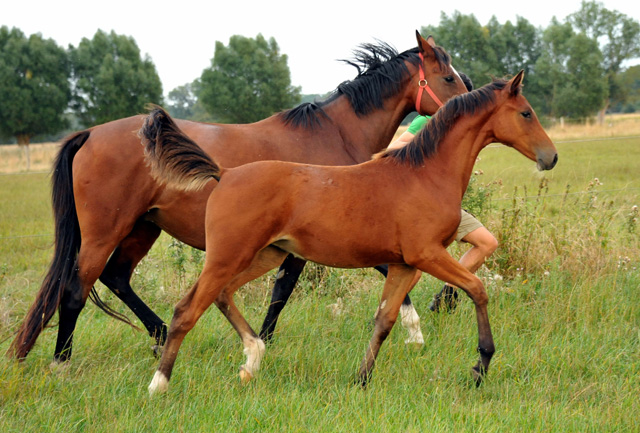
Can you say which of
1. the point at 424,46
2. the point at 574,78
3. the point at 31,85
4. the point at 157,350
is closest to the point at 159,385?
the point at 157,350

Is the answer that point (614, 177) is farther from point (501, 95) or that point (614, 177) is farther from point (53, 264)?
point (53, 264)

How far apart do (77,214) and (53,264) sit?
390 millimetres

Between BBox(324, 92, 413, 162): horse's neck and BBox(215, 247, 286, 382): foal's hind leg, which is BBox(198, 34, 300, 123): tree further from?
BBox(215, 247, 286, 382): foal's hind leg

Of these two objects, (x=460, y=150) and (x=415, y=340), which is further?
(x=415, y=340)

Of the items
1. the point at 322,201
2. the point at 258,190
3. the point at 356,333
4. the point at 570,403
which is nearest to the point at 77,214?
the point at 258,190

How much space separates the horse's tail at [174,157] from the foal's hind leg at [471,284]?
1334 millimetres

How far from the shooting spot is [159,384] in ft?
10.9

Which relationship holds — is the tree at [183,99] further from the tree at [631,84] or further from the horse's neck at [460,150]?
the horse's neck at [460,150]

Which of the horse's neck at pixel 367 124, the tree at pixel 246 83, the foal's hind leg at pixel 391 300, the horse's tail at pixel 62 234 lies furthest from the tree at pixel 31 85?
the foal's hind leg at pixel 391 300

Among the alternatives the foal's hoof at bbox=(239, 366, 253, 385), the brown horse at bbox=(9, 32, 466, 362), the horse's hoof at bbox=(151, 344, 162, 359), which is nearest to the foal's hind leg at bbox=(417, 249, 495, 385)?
the foal's hoof at bbox=(239, 366, 253, 385)

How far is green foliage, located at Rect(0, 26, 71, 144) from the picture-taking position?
104 ft

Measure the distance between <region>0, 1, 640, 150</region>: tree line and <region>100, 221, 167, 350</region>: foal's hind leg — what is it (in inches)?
1136

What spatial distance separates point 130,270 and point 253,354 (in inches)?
54.2

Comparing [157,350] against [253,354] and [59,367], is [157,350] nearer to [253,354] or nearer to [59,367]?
[59,367]
